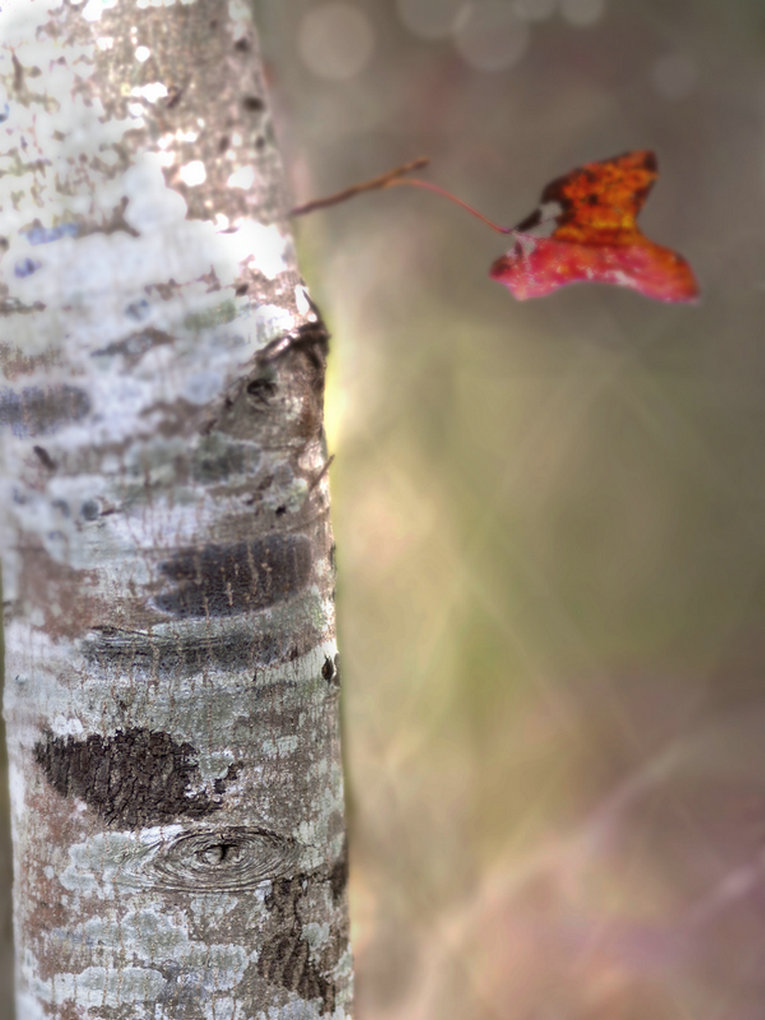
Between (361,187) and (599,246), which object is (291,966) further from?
(599,246)

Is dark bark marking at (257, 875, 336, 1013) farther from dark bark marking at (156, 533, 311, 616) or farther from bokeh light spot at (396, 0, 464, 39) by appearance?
bokeh light spot at (396, 0, 464, 39)

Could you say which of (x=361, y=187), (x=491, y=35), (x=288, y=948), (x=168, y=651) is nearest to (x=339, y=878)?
(x=288, y=948)

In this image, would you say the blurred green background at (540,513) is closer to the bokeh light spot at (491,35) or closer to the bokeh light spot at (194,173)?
the bokeh light spot at (491,35)

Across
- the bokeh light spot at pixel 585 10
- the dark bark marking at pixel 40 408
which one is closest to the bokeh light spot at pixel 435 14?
the bokeh light spot at pixel 585 10

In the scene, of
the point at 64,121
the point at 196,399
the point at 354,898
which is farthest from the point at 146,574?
the point at 354,898

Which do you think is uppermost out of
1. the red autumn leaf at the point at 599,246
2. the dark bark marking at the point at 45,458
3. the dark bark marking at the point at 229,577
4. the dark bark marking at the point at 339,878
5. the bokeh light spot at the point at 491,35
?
the bokeh light spot at the point at 491,35

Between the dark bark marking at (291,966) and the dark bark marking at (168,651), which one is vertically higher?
the dark bark marking at (168,651)
